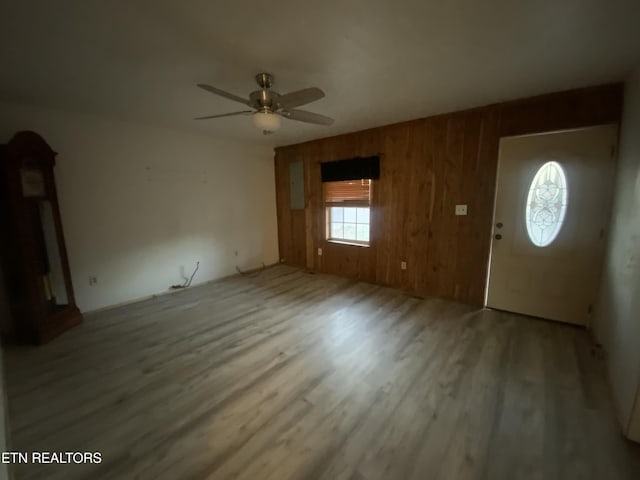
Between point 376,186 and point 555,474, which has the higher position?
point 376,186

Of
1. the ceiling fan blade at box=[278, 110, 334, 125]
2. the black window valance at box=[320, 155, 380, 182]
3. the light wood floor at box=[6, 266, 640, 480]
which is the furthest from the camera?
the black window valance at box=[320, 155, 380, 182]

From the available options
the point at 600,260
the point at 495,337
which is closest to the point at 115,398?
the point at 495,337

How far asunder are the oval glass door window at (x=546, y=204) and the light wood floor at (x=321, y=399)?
990mm

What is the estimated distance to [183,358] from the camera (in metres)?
2.31

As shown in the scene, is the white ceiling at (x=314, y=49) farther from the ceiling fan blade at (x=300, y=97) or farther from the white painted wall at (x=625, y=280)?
the white painted wall at (x=625, y=280)

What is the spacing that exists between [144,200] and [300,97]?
2.93m

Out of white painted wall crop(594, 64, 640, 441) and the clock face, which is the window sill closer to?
white painted wall crop(594, 64, 640, 441)

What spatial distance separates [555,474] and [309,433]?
50.0 inches

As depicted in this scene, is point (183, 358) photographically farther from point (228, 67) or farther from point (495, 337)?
point (495, 337)

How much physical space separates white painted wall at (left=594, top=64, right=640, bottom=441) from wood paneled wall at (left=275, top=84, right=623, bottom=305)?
0.50 metres

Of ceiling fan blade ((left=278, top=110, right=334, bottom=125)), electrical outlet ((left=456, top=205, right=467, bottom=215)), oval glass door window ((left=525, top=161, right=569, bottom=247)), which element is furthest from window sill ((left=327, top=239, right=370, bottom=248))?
ceiling fan blade ((left=278, top=110, right=334, bottom=125))

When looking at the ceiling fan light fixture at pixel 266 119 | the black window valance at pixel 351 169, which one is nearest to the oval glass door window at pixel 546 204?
the black window valance at pixel 351 169

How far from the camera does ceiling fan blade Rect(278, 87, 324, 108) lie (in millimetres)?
1826

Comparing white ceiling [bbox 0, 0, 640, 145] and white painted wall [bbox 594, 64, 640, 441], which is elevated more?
white ceiling [bbox 0, 0, 640, 145]
